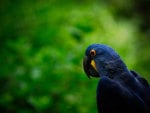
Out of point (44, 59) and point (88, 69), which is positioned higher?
point (44, 59)

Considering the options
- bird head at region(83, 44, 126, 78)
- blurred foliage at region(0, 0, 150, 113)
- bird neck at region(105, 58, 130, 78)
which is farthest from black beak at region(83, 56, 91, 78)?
blurred foliage at region(0, 0, 150, 113)

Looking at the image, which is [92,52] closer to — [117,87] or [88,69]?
[88,69]

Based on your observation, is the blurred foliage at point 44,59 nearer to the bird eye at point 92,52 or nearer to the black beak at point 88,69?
the black beak at point 88,69

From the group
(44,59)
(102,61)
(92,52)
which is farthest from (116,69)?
(44,59)

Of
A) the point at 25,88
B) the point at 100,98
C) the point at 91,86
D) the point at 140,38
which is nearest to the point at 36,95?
the point at 25,88

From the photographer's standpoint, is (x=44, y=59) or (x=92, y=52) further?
(x=44, y=59)

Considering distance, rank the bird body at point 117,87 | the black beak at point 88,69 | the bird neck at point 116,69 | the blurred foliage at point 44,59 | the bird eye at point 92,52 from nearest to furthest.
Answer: the bird body at point 117,87 < the bird neck at point 116,69 < the bird eye at point 92,52 < the black beak at point 88,69 < the blurred foliage at point 44,59

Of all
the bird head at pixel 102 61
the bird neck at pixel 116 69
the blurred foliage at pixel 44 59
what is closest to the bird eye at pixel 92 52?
the bird head at pixel 102 61

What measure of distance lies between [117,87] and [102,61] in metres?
0.27

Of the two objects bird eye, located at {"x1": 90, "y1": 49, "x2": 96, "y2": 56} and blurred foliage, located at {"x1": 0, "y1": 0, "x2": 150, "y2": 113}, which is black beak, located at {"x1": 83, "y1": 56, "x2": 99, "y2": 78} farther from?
blurred foliage, located at {"x1": 0, "y1": 0, "x2": 150, "y2": 113}

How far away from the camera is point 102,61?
3838 mm

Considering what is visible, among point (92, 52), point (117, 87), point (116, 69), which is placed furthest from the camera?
point (92, 52)

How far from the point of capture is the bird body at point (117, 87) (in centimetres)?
361

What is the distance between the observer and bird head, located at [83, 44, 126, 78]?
3.76 m
